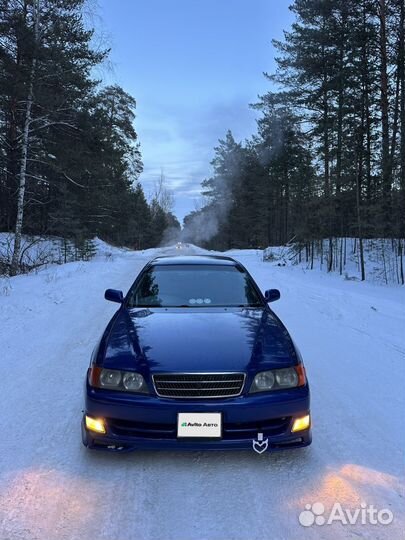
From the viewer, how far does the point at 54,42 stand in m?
16.2

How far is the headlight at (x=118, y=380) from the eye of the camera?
10.5ft

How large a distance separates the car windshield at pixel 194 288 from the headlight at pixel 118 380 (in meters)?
1.37

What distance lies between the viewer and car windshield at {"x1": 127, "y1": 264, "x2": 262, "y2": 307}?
470cm

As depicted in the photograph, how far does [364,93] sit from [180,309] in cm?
2430

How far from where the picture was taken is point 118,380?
10.7ft

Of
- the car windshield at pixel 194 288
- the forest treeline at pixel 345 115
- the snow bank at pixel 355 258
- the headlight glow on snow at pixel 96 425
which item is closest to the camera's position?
the headlight glow on snow at pixel 96 425

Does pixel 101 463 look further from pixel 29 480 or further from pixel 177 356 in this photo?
pixel 177 356

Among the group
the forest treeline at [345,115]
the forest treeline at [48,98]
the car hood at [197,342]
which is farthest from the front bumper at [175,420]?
the forest treeline at [48,98]

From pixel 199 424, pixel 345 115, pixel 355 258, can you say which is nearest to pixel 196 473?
pixel 199 424

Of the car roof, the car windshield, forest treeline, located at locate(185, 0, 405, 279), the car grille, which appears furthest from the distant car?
forest treeline, located at locate(185, 0, 405, 279)

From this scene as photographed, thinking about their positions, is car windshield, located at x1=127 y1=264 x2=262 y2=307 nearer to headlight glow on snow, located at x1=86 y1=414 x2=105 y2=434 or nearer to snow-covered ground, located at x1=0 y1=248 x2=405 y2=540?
snow-covered ground, located at x1=0 y1=248 x2=405 y2=540

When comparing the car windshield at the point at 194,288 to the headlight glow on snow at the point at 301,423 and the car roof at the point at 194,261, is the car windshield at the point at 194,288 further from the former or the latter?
the headlight glow on snow at the point at 301,423

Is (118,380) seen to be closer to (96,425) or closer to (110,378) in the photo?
(110,378)

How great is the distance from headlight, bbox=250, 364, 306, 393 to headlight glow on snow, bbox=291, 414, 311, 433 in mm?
233
